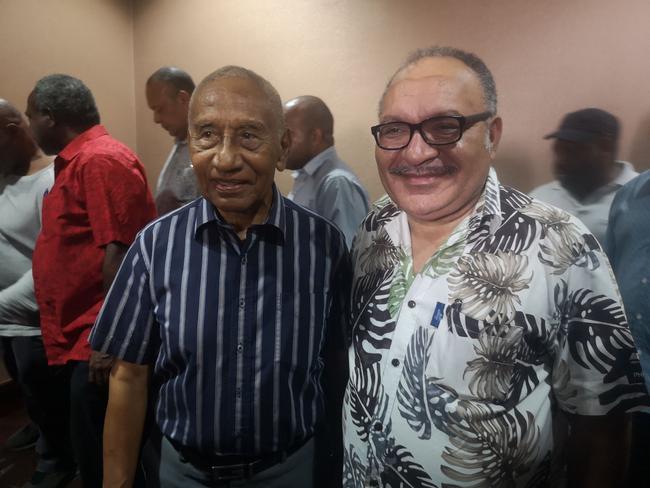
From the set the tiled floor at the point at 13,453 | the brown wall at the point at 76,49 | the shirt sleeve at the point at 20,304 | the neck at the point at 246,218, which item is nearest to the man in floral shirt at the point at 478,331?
the neck at the point at 246,218

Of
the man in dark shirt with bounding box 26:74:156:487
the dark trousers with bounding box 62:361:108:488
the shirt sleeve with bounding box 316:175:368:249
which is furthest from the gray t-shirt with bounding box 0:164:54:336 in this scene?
the shirt sleeve with bounding box 316:175:368:249

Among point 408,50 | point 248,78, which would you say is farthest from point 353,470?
point 408,50

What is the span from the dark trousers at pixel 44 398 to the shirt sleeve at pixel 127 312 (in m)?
1.12

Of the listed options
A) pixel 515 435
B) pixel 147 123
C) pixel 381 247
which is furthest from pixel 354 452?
pixel 147 123

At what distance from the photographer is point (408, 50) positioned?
1702 mm

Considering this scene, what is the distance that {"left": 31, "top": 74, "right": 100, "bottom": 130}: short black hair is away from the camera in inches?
62.2

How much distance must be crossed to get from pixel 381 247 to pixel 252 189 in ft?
1.02

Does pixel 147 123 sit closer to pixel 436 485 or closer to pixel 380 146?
pixel 380 146

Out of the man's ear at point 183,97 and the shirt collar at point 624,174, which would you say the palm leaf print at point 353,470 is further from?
the man's ear at point 183,97

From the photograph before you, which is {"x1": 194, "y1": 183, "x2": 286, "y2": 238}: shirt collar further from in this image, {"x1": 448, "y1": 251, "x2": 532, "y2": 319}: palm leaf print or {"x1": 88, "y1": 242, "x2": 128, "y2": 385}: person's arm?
{"x1": 88, "y1": 242, "x2": 128, "y2": 385}: person's arm

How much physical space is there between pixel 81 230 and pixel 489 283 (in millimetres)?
1275

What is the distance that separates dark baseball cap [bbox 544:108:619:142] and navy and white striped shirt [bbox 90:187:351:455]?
959mm

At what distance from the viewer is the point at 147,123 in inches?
97.9

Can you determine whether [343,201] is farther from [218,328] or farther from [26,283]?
[26,283]
